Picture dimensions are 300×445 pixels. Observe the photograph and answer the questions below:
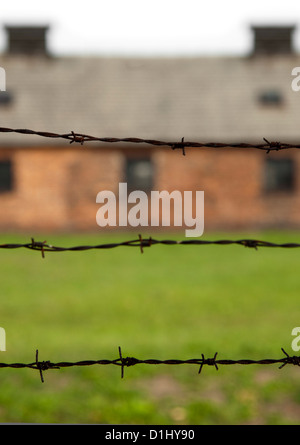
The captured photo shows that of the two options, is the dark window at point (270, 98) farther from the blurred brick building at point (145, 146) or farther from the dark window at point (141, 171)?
the dark window at point (141, 171)

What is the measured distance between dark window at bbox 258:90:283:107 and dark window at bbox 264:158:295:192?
2.69 m

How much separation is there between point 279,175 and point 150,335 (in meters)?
15.8

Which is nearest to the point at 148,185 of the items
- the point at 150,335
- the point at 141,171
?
the point at 141,171

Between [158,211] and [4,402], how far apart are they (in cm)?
1700

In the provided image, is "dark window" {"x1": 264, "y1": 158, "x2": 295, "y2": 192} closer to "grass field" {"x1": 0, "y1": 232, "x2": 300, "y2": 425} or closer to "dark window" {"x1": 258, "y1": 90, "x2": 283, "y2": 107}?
"dark window" {"x1": 258, "y1": 90, "x2": 283, "y2": 107}

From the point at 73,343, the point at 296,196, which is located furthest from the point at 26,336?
the point at 296,196

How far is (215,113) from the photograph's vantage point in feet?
76.4

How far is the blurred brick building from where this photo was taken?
22203 millimetres

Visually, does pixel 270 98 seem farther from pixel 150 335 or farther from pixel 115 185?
pixel 150 335

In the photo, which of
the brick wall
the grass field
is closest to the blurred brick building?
the brick wall

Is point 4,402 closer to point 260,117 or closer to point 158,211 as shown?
point 158,211

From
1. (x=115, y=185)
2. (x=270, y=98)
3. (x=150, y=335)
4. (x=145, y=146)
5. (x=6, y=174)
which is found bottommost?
(x=150, y=335)

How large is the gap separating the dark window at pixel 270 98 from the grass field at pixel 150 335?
988 centimetres

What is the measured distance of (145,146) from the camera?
73.3ft
